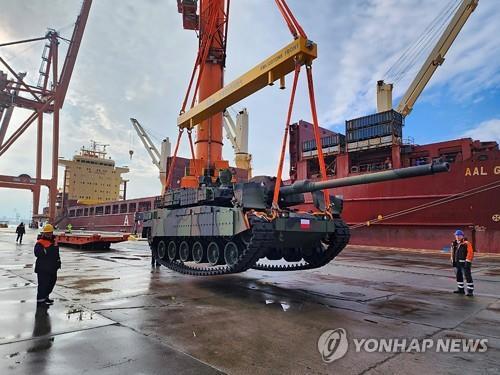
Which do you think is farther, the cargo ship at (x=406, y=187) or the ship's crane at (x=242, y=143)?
the ship's crane at (x=242, y=143)

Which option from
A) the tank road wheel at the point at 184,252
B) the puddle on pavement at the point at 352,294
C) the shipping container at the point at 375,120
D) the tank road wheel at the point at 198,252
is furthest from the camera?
the shipping container at the point at 375,120

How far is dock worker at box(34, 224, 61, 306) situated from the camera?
6.05m

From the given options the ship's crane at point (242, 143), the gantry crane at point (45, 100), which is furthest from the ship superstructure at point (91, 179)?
the ship's crane at point (242, 143)

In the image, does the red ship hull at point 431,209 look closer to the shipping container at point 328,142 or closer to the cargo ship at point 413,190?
the cargo ship at point 413,190

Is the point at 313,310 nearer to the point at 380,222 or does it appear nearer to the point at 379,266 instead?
the point at 379,266

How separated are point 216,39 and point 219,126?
3265 millimetres

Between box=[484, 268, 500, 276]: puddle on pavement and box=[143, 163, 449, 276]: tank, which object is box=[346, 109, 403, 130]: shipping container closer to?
box=[484, 268, 500, 276]: puddle on pavement

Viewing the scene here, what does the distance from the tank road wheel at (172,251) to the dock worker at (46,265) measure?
423 cm

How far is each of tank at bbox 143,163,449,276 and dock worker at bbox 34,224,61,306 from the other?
3063mm

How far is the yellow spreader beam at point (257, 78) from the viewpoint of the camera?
825cm

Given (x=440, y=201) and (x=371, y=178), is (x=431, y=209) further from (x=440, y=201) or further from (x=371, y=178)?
(x=371, y=178)

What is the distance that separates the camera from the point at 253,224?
22.9ft

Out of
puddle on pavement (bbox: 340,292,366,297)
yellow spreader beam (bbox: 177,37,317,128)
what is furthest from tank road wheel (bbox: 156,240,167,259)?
puddle on pavement (bbox: 340,292,366,297)

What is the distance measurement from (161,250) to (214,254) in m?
3.29
